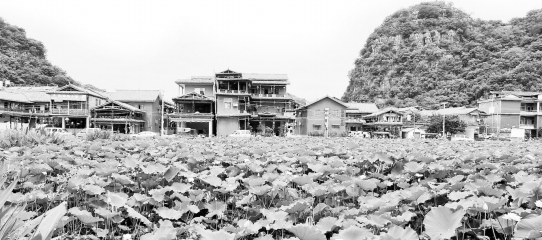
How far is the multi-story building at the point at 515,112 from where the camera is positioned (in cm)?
4053

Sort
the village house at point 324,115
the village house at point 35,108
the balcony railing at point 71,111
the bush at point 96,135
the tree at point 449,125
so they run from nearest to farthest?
the bush at point 96,135 < the balcony railing at point 71,111 < the village house at point 35,108 < the village house at point 324,115 < the tree at point 449,125

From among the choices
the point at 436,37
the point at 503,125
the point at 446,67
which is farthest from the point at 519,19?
the point at 503,125

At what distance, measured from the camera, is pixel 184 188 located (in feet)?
9.89

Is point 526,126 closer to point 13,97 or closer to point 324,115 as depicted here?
point 324,115

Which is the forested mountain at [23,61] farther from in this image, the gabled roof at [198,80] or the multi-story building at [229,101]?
the multi-story building at [229,101]

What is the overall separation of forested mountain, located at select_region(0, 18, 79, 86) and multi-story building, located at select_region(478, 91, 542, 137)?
56803mm

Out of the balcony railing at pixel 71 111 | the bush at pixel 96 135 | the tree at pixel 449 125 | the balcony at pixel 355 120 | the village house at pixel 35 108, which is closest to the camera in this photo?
the bush at pixel 96 135

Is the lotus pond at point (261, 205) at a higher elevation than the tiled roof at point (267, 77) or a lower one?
lower

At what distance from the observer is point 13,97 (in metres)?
33.0

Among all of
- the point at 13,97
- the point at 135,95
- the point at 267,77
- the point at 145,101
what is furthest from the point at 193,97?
the point at 13,97

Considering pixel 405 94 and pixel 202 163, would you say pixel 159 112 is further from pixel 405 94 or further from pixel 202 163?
pixel 405 94

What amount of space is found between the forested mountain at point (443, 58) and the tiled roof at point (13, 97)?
50298 mm

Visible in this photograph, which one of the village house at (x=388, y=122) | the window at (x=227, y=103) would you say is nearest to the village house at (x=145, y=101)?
the window at (x=227, y=103)

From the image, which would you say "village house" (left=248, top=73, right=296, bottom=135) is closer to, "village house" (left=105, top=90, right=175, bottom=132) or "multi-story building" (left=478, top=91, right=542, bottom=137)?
"village house" (left=105, top=90, right=175, bottom=132)
